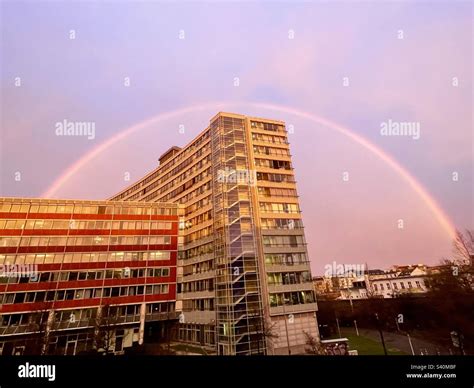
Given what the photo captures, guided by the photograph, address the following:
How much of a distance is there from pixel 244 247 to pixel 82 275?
18.1 m

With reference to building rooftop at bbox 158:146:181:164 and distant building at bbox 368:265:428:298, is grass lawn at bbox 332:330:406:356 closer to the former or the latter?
distant building at bbox 368:265:428:298

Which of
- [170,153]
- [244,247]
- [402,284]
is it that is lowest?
[402,284]

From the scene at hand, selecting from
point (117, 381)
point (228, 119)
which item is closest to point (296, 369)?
point (117, 381)

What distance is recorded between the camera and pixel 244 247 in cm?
2905

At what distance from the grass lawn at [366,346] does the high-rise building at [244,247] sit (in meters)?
4.94

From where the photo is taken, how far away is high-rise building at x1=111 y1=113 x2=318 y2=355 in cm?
2667

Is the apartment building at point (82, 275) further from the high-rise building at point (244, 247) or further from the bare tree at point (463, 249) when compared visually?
the bare tree at point (463, 249)

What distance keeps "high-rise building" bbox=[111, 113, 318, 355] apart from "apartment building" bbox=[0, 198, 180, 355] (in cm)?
387

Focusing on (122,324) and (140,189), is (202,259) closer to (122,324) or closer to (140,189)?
(122,324)

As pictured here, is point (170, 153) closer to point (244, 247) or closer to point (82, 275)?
point (82, 275)

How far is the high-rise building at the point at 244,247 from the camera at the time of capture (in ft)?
87.5

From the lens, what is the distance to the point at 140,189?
1971 inches

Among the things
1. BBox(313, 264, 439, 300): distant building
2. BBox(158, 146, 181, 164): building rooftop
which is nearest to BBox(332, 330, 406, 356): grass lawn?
BBox(313, 264, 439, 300): distant building

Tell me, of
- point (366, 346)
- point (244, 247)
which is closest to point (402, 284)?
point (366, 346)
